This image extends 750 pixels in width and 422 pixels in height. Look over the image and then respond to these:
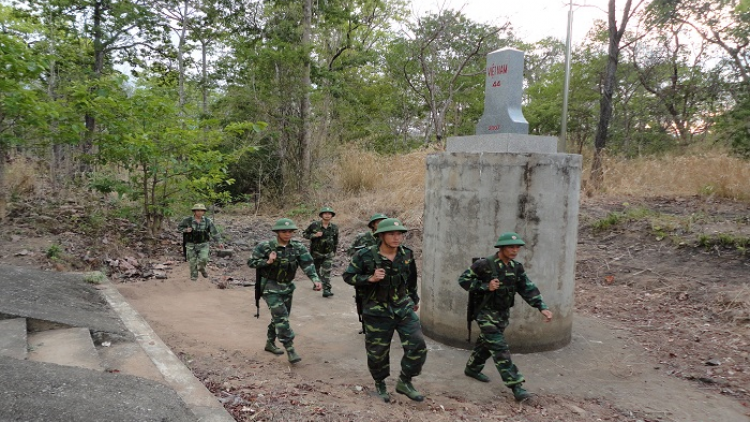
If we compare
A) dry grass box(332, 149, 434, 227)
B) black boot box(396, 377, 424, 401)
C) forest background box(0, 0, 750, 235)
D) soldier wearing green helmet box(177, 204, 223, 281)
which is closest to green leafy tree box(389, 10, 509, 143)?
forest background box(0, 0, 750, 235)

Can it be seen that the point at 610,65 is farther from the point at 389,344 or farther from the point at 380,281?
the point at 389,344

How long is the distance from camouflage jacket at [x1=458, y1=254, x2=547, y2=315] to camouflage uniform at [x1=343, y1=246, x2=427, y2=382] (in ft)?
2.21

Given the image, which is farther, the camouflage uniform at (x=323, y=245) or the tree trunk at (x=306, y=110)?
the tree trunk at (x=306, y=110)

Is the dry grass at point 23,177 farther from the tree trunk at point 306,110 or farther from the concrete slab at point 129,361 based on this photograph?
the concrete slab at point 129,361

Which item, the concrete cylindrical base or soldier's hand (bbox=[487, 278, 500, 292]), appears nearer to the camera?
soldier's hand (bbox=[487, 278, 500, 292])

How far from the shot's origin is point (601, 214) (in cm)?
1095

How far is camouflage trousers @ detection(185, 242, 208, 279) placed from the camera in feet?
28.5

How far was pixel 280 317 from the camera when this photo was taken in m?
5.12

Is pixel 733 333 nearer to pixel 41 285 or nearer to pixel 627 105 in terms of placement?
pixel 41 285

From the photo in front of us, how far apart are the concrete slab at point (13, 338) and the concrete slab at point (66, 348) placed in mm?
105

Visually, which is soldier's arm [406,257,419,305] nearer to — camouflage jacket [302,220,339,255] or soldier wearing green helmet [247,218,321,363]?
soldier wearing green helmet [247,218,321,363]

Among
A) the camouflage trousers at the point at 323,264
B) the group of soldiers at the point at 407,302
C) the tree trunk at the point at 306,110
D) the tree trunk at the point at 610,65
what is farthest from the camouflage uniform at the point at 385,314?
the tree trunk at the point at 610,65

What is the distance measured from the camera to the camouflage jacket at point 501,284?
4523 mm

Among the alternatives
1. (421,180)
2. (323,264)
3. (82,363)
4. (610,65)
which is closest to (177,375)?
(82,363)
